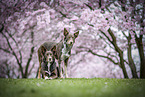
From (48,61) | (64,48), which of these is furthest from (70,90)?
(64,48)

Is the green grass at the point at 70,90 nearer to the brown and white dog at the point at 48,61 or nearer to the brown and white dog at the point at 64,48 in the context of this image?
the brown and white dog at the point at 48,61

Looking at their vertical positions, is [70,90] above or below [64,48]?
below

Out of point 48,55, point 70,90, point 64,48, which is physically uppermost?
point 64,48

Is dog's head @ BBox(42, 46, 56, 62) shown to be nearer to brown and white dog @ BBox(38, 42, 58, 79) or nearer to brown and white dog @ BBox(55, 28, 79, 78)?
brown and white dog @ BBox(38, 42, 58, 79)

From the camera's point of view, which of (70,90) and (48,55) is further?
(48,55)

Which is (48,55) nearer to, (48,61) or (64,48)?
(48,61)

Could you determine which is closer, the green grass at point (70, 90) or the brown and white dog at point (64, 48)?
the green grass at point (70, 90)

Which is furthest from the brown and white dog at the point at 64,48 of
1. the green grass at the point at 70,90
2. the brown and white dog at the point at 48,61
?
the green grass at the point at 70,90

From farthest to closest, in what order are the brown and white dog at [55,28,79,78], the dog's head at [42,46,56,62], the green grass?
the brown and white dog at [55,28,79,78] → the dog's head at [42,46,56,62] → the green grass

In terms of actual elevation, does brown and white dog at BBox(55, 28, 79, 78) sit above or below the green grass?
above

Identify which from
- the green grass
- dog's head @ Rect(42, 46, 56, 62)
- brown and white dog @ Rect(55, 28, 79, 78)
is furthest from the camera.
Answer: brown and white dog @ Rect(55, 28, 79, 78)

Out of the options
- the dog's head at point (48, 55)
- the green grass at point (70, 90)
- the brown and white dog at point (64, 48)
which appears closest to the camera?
the green grass at point (70, 90)

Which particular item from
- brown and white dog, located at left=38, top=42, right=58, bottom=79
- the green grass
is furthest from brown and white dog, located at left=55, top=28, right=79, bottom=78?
the green grass

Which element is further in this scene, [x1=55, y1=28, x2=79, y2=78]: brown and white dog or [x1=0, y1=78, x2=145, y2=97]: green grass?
[x1=55, y1=28, x2=79, y2=78]: brown and white dog
